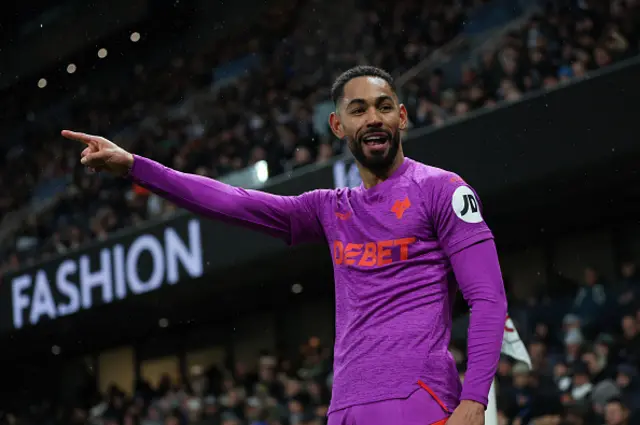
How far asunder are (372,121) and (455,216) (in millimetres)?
371

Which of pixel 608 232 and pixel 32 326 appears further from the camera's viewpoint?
pixel 32 326

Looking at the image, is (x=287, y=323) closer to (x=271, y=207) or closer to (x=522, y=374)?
(x=522, y=374)

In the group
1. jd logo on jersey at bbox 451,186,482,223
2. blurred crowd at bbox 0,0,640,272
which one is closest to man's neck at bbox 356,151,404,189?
jd logo on jersey at bbox 451,186,482,223

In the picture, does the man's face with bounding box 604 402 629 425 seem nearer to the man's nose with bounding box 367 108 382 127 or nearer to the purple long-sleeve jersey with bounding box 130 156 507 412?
the purple long-sleeve jersey with bounding box 130 156 507 412

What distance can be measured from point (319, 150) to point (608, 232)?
3.75 meters

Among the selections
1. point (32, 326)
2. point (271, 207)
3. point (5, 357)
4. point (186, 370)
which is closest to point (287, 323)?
point (186, 370)

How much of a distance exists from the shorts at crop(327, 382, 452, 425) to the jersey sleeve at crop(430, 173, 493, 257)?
0.40 meters

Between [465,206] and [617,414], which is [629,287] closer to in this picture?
[617,414]

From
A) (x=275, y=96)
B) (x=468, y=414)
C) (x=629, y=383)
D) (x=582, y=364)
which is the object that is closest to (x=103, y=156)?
(x=468, y=414)

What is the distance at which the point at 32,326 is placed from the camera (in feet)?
52.5

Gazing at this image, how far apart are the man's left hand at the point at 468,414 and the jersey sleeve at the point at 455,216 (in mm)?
425

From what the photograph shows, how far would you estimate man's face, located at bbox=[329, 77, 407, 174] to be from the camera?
9.83 feet

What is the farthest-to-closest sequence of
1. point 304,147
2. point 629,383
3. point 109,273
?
point 109,273 → point 304,147 → point 629,383

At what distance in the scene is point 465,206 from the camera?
2865 mm
